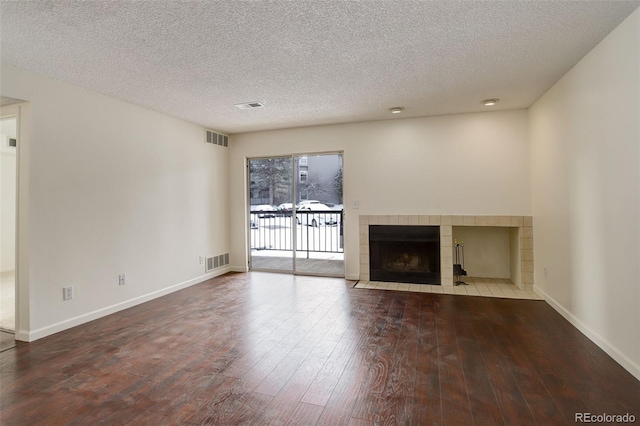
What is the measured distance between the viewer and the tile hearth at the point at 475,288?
4.17 metres

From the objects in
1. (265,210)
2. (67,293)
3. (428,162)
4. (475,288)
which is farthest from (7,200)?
(475,288)

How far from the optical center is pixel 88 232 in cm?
344

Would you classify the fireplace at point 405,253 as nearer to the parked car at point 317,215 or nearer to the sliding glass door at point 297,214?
the sliding glass door at point 297,214

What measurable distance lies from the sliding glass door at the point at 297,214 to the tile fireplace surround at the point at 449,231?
0.51 m

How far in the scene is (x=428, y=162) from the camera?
4.86 m

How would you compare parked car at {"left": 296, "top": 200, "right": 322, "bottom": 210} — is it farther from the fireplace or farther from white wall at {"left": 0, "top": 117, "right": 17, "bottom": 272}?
white wall at {"left": 0, "top": 117, "right": 17, "bottom": 272}

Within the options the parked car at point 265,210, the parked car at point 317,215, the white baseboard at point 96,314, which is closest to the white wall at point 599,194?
the parked car at point 317,215

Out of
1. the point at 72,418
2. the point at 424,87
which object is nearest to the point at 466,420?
the point at 72,418

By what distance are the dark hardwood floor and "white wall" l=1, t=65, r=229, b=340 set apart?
424 millimetres

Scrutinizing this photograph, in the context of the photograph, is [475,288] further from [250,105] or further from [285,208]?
[250,105]

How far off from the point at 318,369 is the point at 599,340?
2.34 meters

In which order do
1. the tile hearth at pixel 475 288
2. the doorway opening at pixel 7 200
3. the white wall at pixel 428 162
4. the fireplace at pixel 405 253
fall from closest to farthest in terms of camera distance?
the tile hearth at pixel 475 288 < the white wall at pixel 428 162 < the fireplace at pixel 405 253 < the doorway opening at pixel 7 200

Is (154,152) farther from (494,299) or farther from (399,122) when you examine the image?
(494,299)

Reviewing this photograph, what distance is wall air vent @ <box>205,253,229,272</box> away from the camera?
17.6 ft
